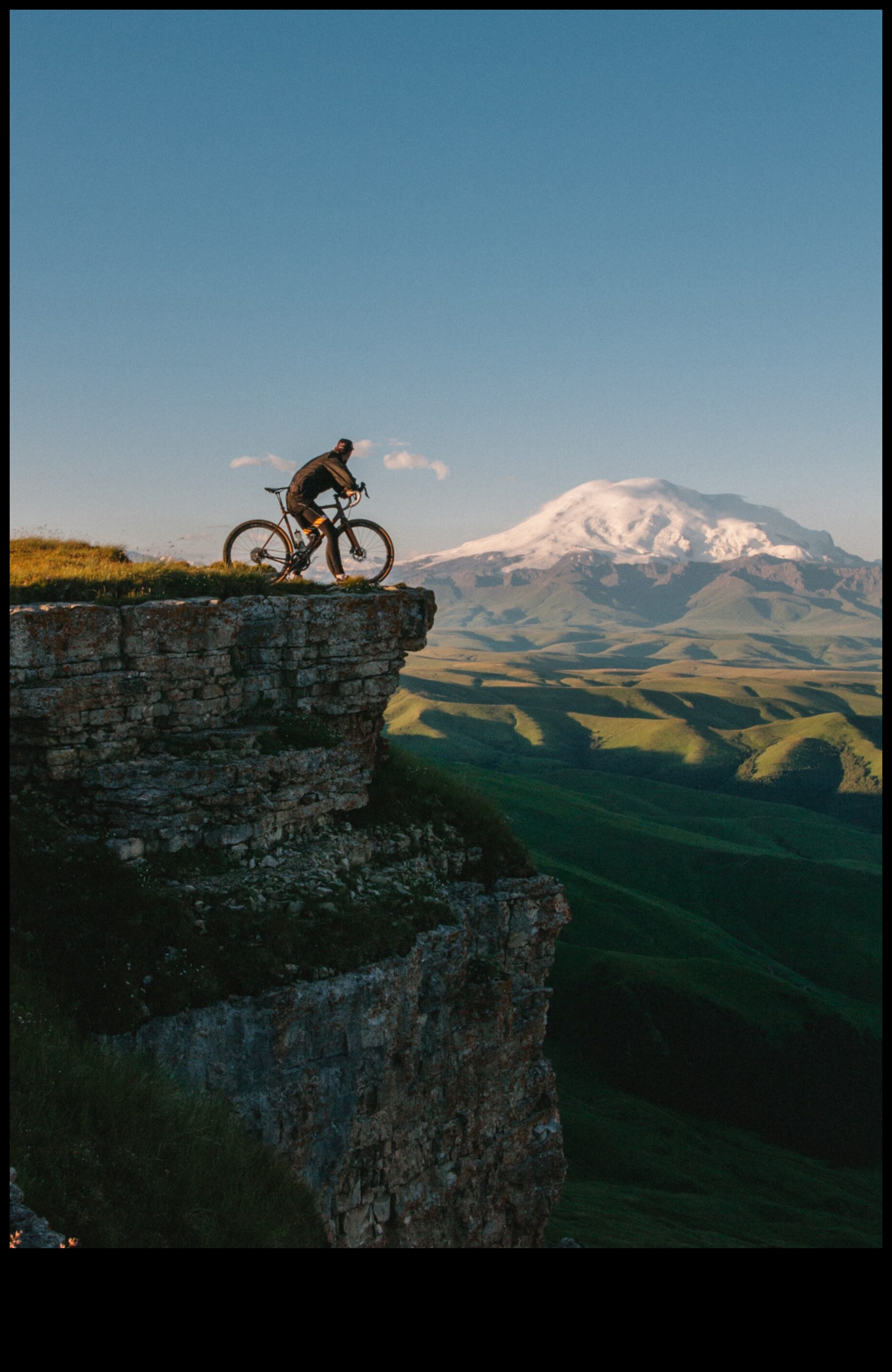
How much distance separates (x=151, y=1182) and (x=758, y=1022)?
227ft

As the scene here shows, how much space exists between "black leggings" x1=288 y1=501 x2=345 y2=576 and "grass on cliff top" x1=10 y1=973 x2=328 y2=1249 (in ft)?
38.0

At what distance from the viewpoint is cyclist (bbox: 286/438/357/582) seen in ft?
65.9

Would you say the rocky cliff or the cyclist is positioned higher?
the cyclist

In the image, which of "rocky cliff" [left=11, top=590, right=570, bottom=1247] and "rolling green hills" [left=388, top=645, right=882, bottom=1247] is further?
"rolling green hills" [left=388, top=645, right=882, bottom=1247]

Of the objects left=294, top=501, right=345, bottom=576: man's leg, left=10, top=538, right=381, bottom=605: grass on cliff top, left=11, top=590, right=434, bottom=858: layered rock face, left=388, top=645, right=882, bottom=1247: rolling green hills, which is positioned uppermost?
left=294, top=501, right=345, bottom=576: man's leg

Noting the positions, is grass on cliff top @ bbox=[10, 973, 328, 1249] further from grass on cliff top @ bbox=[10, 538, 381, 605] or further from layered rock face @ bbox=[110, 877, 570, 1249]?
grass on cliff top @ bbox=[10, 538, 381, 605]

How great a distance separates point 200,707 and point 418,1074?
334 inches

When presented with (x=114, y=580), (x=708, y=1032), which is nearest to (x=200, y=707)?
(x=114, y=580)

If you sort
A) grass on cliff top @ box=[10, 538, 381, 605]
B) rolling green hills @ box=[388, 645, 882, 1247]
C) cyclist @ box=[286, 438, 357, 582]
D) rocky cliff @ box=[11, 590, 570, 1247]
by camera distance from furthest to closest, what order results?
rolling green hills @ box=[388, 645, 882, 1247]
cyclist @ box=[286, 438, 357, 582]
grass on cliff top @ box=[10, 538, 381, 605]
rocky cliff @ box=[11, 590, 570, 1247]

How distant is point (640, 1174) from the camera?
49.3 meters

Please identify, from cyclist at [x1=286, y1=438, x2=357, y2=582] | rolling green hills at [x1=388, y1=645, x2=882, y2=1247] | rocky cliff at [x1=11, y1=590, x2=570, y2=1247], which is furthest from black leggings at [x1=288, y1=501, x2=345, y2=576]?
rolling green hills at [x1=388, y1=645, x2=882, y2=1247]

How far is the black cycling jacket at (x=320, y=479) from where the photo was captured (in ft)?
65.9

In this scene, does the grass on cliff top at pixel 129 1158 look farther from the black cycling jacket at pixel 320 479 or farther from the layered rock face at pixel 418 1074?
the black cycling jacket at pixel 320 479

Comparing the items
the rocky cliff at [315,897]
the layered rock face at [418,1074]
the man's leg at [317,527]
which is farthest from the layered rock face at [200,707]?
the layered rock face at [418,1074]
